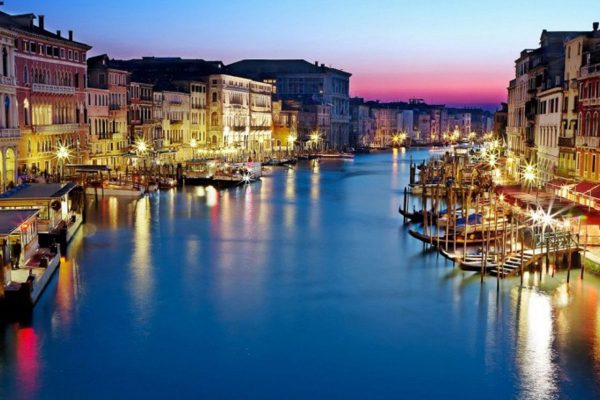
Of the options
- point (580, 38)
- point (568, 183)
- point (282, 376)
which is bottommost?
point (282, 376)

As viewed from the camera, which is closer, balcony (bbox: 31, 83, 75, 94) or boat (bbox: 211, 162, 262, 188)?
balcony (bbox: 31, 83, 75, 94)

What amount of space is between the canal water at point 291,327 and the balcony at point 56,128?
358 inches

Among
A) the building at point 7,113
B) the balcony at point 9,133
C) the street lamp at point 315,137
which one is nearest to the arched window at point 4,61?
the building at point 7,113

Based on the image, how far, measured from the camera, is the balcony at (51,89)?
2880 centimetres

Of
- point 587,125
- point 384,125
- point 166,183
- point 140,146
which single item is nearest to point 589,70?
point 587,125

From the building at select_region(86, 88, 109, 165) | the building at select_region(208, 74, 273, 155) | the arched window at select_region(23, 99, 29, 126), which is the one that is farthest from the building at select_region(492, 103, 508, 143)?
the arched window at select_region(23, 99, 29, 126)

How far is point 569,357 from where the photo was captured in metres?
11.4

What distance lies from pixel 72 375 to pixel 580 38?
18363mm

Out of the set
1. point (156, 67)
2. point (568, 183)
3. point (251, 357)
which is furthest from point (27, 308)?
point (156, 67)

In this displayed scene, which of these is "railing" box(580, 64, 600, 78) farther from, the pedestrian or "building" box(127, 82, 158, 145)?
"building" box(127, 82, 158, 145)

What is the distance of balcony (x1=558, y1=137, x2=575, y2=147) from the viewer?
2422 centimetres

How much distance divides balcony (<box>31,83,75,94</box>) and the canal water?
9589 mm

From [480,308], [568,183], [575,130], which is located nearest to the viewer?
[480,308]

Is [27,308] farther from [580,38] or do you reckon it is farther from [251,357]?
[580,38]
